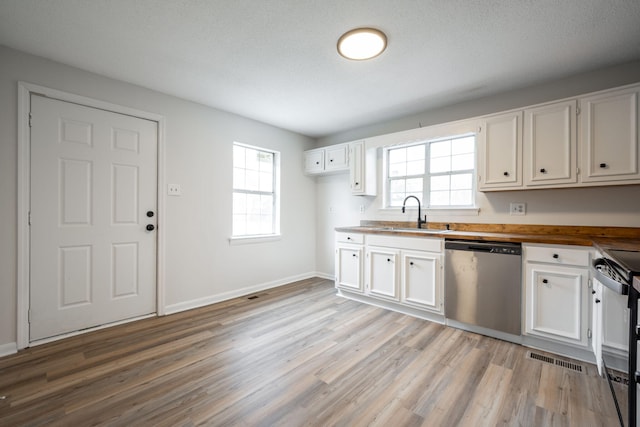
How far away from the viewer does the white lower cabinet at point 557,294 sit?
210cm


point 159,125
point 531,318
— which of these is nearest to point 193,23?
point 159,125

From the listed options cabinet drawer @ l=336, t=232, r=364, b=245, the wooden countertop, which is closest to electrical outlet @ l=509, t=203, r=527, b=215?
the wooden countertop

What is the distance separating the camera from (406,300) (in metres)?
3.04

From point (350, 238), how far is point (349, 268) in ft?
1.26

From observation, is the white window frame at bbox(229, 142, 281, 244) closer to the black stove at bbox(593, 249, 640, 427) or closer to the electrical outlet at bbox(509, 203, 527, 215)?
the electrical outlet at bbox(509, 203, 527, 215)

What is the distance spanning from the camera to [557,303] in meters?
2.20

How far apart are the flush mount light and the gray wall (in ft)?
6.59

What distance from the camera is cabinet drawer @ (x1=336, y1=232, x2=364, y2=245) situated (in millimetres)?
3484

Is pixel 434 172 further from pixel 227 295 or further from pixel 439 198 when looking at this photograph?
pixel 227 295

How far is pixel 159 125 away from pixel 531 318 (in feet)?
13.1

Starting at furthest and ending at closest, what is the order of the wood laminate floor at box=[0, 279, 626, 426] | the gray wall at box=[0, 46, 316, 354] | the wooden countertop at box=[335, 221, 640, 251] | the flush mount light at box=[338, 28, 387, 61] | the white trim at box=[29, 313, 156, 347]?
1. the white trim at box=[29, 313, 156, 347]
2. the gray wall at box=[0, 46, 316, 354]
3. the wooden countertop at box=[335, 221, 640, 251]
4. the flush mount light at box=[338, 28, 387, 61]
5. the wood laminate floor at box=[0, 279, 626, 426]

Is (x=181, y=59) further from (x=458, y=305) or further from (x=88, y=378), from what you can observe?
(x=458, y=305)

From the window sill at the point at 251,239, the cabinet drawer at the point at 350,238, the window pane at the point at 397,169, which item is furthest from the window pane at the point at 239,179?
the window pane at the point at 397,169

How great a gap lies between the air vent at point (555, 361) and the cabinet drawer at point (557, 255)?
0.74m
